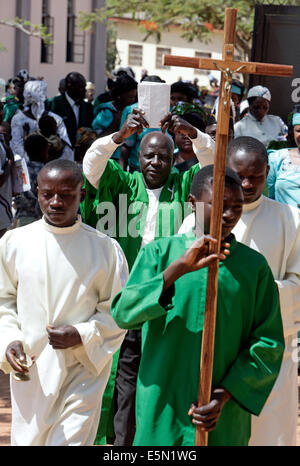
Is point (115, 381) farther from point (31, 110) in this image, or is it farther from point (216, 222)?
point (31, 110)

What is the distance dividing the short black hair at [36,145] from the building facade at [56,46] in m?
20.1

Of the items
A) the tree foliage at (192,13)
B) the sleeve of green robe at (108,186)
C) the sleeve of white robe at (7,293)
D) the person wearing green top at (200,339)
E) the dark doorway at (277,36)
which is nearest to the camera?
the person wearing green top at (200,339)

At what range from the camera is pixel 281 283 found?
447 cm

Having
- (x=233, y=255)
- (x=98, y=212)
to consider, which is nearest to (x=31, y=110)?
(x=98, y=212)

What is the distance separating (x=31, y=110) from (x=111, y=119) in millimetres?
1794

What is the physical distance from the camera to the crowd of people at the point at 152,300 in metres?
3.63

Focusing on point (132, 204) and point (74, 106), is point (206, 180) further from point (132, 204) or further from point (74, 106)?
point (74, 106)

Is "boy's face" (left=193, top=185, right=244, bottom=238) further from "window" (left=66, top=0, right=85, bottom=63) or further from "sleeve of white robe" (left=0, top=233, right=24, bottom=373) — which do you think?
"window" (left=66, top=0, right=85, bottom=63)

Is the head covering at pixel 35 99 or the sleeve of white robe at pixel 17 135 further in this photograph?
the head covering at pixel 35 99

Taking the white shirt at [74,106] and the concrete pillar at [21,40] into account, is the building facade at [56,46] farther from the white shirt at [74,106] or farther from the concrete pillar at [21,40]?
the white shirt at [74,106]

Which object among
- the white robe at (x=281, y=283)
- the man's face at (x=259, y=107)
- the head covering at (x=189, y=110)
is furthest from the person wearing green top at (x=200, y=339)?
the man's face at (x=259, y=107)

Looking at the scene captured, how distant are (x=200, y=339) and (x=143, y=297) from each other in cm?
30

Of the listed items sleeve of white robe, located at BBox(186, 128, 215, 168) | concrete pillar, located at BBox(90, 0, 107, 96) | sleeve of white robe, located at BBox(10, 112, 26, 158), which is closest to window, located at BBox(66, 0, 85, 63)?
concrete pillar, located at BBox(90, 0, 107, 96)

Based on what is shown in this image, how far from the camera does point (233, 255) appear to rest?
3711 millimetres
